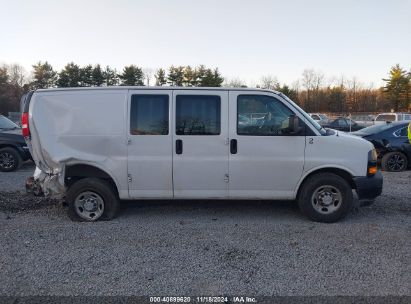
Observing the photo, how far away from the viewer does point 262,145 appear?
5.23 metres

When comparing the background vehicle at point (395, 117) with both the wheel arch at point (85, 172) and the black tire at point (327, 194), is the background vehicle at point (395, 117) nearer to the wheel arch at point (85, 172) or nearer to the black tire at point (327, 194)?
the black tire at point (327, 194)

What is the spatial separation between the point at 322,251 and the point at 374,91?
302 ft

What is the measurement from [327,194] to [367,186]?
2.01ft

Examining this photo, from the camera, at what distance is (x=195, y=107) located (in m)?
5.29

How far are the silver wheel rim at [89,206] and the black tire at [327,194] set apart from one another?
3188mm

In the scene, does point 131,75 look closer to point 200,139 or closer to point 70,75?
point 70,75

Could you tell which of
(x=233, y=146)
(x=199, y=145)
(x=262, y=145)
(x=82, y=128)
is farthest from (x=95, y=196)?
(x=262, y=145)

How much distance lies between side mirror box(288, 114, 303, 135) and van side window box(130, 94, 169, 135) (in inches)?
75.0

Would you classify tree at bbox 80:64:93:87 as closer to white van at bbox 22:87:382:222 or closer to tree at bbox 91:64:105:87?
tree at bbox 91:64:105:87

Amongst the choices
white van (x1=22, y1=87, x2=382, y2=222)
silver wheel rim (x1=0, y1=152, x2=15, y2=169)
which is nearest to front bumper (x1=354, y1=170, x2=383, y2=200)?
white van (x1=22, y1=87, x2=382, y2=222)

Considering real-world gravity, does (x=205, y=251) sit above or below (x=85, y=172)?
below

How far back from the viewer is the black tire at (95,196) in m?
5.35

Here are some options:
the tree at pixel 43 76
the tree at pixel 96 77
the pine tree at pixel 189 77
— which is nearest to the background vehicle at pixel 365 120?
the pine tree at pixel 189 77

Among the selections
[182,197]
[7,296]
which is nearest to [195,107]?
[182,197]
